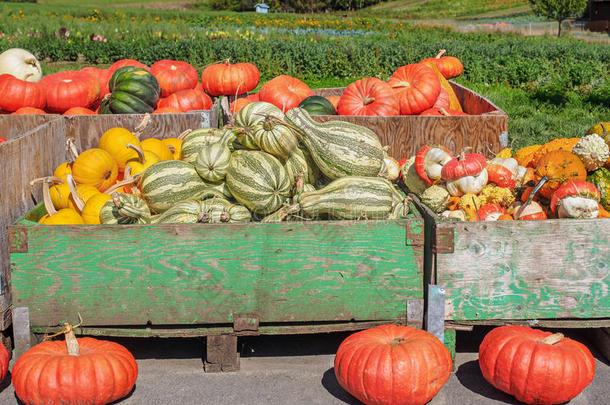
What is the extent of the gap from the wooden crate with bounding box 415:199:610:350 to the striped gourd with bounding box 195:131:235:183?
4.31 feet

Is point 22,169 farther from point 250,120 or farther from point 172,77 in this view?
point 172,77

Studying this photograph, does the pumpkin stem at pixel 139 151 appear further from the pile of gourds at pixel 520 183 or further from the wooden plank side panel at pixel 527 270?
the wooden plank side panel at pixel 527 270

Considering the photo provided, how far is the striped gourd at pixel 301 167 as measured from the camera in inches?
161

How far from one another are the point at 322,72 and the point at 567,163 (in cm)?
1355

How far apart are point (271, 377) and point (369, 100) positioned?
294cm

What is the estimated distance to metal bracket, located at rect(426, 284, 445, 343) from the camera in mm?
3705

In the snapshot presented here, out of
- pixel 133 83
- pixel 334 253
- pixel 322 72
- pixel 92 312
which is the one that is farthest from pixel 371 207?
pixel 322 72

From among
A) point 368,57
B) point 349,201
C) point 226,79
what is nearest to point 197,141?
point 349,201

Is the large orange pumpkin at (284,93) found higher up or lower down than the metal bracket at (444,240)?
higher up

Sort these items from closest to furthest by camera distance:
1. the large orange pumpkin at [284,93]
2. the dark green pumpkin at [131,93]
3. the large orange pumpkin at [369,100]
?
the large orange pumpkin at [369,100]
the dark green pumpkin at [131,93]
the large orange pumpkin at [284,93]

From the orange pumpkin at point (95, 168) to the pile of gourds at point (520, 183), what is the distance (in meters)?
2.15

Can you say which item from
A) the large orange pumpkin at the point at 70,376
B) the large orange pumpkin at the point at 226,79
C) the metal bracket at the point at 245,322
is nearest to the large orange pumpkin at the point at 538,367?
the metal bracket at the point at 245,322

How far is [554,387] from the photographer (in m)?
3.31

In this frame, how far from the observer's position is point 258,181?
153 inches
